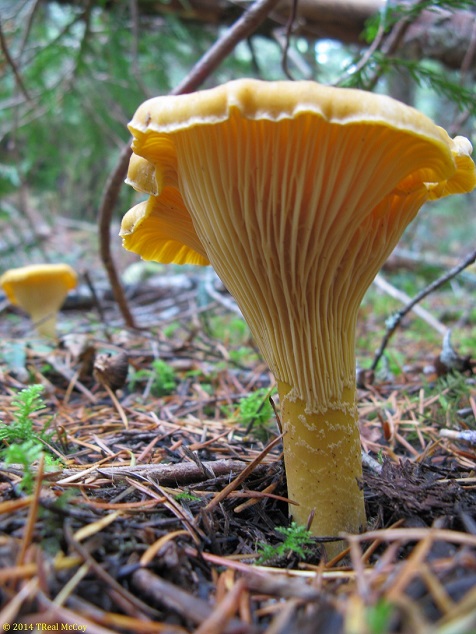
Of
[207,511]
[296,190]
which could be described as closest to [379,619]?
[207,511]

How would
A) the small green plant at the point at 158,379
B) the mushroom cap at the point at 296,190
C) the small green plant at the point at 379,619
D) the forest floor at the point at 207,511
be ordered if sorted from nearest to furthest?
the small green plant at the point at 379,619
the forest floor at the point at 207,511
the mushroom cap at the point at 296,190
the small green plant at the point at 158,379

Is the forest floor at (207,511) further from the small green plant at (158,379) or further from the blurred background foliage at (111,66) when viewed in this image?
the blurred background foliage at (111,66)

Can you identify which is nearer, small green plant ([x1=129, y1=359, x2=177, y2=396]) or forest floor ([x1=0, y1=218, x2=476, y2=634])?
forest floor ([x1=0, y1=218, x2=476, y2=634])

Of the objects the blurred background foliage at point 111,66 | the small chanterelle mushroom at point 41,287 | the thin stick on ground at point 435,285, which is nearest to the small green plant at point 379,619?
the thin stick on ground at point 435,285

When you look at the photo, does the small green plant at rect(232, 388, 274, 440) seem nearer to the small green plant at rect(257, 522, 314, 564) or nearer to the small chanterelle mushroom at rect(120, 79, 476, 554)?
the small chanterelle mushroom at rect(120, 79, 476, 554)

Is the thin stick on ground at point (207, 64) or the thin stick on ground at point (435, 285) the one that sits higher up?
the thin stick on ground at point (207, 64)

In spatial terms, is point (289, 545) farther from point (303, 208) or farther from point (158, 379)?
point (158, 379)

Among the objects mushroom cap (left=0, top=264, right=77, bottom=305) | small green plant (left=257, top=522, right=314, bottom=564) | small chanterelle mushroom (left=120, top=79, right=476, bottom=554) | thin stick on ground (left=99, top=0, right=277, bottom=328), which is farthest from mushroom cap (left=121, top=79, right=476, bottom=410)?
mushroom cap (left=0, top=264, right=77, bottom=305)
